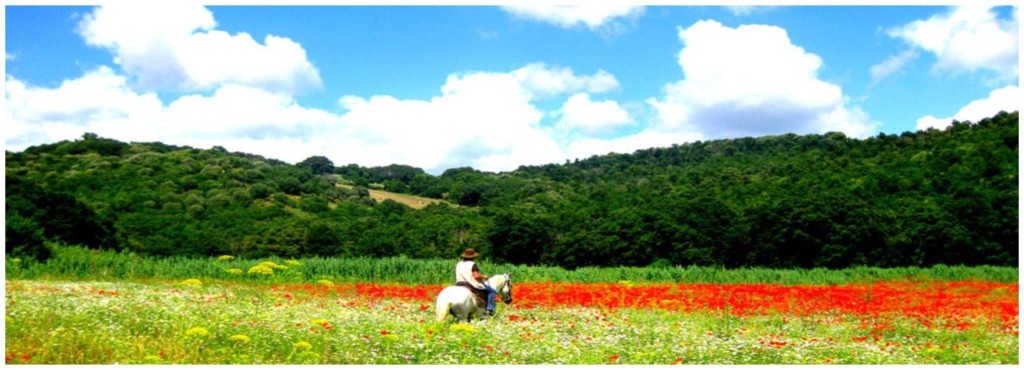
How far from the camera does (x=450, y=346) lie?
1153 centimetres

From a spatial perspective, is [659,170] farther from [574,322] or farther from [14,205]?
[574,322]

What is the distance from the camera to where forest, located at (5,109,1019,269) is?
65.8 m

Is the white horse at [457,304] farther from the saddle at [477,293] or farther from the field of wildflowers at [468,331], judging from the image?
the field of wildflowers at [468,331]

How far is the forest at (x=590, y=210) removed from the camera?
216ft

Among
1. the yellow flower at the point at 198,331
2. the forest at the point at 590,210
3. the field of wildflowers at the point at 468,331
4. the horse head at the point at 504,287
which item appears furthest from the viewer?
the forest at the point at 590,210

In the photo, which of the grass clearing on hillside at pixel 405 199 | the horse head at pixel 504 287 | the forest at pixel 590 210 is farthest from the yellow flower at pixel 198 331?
the grass clearing on hillside at pixel 405 199

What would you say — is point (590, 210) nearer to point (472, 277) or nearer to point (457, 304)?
point (472, 277)

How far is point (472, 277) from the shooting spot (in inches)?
663

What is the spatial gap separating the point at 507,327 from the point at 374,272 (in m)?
19.9

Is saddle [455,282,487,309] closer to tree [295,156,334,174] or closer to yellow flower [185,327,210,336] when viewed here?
yellow flower [185,327,210,336]

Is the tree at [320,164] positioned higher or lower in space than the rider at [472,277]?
higher

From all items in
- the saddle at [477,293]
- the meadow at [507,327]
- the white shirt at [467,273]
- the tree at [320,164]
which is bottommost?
the meadow at [507,327]

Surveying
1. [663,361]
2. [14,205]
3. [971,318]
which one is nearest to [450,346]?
[663,361]

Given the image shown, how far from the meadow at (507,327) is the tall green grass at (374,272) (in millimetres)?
1096
